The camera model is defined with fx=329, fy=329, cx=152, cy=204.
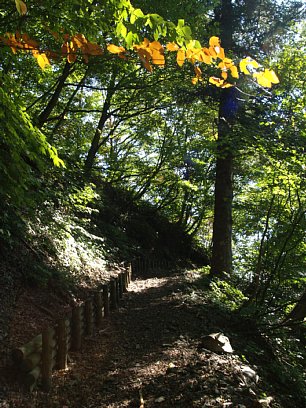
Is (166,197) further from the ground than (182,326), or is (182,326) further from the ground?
(166,197)

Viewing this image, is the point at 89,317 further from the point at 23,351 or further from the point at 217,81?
the point at 217,81

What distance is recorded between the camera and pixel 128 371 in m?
4.21

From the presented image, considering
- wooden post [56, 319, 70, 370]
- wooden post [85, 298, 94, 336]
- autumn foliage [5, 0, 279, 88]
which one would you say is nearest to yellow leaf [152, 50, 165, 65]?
autumn foliage [5, 0, 279, 88]

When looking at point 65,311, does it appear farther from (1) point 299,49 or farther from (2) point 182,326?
(1) point 299,49

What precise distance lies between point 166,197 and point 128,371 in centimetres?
1532

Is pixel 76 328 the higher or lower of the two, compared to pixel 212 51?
lower

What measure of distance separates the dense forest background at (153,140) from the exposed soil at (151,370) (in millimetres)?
Result: 1300

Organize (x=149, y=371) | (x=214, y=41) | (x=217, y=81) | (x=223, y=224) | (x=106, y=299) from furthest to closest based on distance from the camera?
(x=223, y=224), (x=106, y=299), (x=149, y=371), (x=217, y=81), (x=214, y=41)

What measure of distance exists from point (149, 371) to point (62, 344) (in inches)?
45.7

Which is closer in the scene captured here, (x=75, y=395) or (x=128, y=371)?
(x=75, y=395)

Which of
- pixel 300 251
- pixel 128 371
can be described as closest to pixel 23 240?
pixel 128 371

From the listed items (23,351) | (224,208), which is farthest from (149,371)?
(224,208)

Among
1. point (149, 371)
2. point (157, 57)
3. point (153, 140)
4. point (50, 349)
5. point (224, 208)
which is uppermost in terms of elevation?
point (153, 140)

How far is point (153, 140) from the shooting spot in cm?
1650
